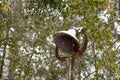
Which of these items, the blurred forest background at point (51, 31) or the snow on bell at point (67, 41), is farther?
the blurred forest background at point (51, 31)

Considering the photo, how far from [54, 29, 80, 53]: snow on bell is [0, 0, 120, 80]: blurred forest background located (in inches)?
66.0

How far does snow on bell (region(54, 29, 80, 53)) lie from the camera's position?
8.25 ft

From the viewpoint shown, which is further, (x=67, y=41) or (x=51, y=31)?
(x=51, y=31)

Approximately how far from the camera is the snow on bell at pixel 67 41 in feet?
8.25

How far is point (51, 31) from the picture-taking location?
6102 mm

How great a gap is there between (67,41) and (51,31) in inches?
139

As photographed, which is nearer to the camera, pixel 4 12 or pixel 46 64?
pixel 4 12

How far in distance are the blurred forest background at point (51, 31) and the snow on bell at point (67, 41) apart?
1675mm

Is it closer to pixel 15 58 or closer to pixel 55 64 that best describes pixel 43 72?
pixel 55 64

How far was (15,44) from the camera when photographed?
5.82 meters

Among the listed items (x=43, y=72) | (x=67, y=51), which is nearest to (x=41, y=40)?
(x=43, y=72)

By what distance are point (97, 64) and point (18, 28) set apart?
1.73 meters

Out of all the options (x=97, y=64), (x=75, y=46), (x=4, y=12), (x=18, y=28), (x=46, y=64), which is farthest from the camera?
(x=46, y=64)

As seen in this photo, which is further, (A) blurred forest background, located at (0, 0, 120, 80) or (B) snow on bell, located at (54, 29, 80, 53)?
(A) blurred forest background, located at (0, 0, 120, 80)
